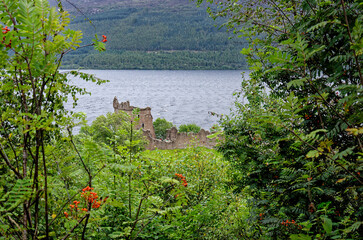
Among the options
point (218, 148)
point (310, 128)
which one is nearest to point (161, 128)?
point (218, 148)

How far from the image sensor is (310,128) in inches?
147

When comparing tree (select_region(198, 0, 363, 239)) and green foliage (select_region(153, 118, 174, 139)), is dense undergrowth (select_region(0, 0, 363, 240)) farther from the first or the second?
green foliage (select_region(153, 118, 174, 139))

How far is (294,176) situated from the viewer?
3.66 meters

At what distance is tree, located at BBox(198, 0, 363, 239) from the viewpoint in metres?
2.50

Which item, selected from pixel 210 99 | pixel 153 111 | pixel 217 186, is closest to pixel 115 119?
pixel 217 186

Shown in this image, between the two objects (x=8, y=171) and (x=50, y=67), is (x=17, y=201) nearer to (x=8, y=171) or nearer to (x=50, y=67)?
(x=50, y=67)

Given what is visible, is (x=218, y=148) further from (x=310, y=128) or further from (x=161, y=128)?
(x=161, y=128)

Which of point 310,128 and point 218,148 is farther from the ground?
point 310,128

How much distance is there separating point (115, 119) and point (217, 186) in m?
32.5

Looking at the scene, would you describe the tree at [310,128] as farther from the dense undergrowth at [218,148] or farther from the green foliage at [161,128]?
the green foliage at [161,128]

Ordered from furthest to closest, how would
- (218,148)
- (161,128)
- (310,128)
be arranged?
(161,128)
(218,148)
(310,128)

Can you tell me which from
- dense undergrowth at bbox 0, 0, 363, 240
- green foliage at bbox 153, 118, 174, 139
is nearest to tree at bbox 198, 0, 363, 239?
dense undergrowth at bbox 0, 0, 363, 240

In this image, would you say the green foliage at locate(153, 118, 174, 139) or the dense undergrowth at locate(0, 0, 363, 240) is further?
the green foliage at locate(153, 118, 174, 139)

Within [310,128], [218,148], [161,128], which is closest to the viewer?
[310,128]
